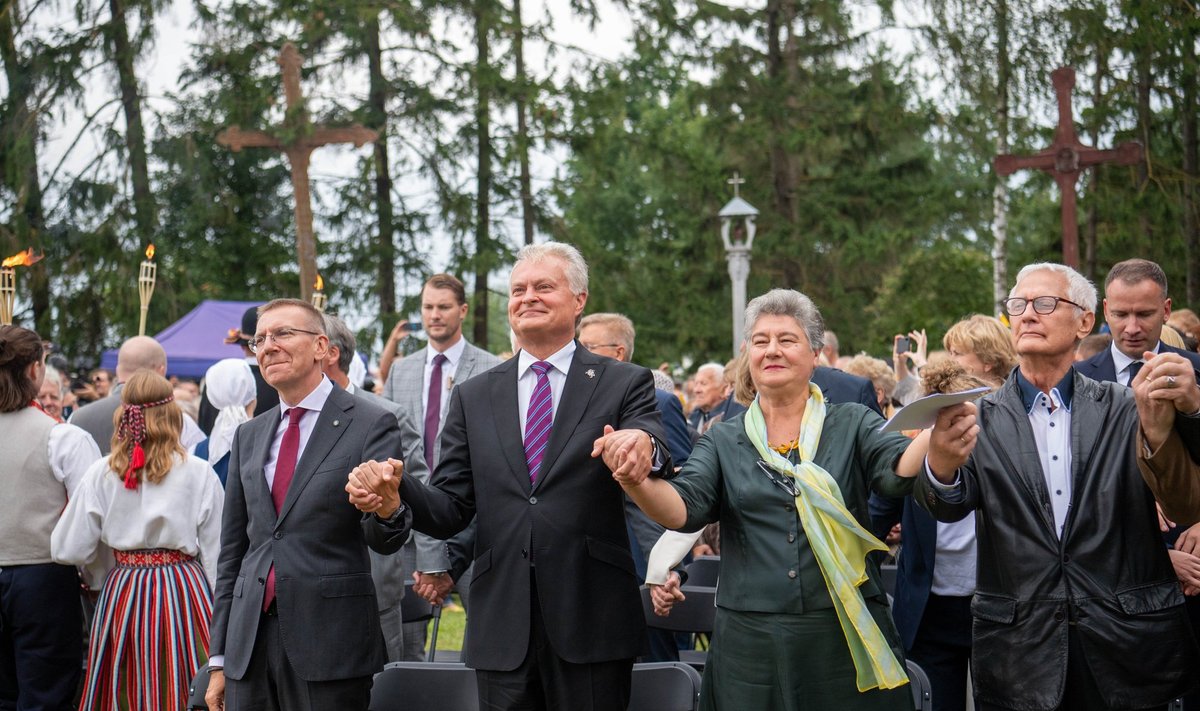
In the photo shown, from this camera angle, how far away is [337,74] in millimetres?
19109

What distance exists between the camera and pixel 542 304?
3.79m

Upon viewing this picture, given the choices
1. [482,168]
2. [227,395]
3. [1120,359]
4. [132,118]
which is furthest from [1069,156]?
[132,118]

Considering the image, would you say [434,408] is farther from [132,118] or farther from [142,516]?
[132,118]

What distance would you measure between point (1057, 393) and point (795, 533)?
96cm

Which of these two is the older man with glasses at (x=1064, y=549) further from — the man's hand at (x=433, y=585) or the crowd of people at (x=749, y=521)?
the man's hand at (x=433, y=585)

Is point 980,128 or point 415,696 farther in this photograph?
point 980,128

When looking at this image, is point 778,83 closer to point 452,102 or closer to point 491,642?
point 452,102

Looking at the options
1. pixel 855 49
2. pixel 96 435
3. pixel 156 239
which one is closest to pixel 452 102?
pixel 156 239

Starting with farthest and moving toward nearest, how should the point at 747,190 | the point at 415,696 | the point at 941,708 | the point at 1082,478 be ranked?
the point at 747,190, the point at 941,708, the point at 415,696, the point at 1082,478

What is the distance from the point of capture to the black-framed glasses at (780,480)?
3.45m

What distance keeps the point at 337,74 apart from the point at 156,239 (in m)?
4.26

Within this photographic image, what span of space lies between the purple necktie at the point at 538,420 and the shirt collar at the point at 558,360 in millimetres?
18

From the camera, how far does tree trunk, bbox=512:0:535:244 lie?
1922 cm

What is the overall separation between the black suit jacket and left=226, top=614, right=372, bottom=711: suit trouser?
1.59 ft
